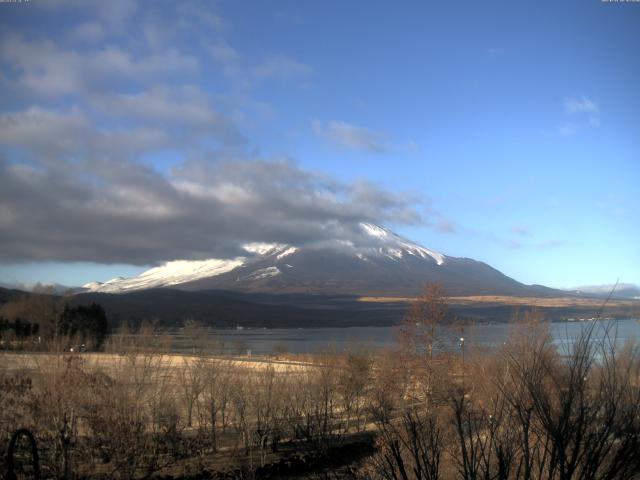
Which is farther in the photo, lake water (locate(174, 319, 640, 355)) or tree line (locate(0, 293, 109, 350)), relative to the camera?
tree line (locate(0, 293, 109, 350))

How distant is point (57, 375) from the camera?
17.9 m

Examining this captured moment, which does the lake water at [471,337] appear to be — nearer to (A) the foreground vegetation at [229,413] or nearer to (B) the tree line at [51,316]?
(A) the foreground vegetation at [229,413]

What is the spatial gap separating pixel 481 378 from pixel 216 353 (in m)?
14.8

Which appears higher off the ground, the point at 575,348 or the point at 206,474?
the point at 575,348

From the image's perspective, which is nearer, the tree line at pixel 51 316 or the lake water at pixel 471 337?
the lake water at pixel 471 337

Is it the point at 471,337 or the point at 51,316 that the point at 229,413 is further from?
the point at 51,316

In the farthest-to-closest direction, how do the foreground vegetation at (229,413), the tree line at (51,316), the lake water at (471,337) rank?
the tree line at (51,316), the foreground vegetation at (229,413), the lake water at (471,337)

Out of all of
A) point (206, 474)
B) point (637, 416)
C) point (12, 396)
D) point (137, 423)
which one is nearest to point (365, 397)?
point (206, 474)

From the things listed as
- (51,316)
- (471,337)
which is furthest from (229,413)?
(51,316)

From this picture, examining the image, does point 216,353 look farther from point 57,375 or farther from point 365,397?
point 57,375

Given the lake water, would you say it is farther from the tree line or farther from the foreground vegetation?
the tree line

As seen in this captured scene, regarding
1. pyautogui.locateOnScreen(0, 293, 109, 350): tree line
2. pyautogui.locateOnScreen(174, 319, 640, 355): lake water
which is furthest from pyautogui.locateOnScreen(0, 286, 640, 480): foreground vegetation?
pyautogui.locateOnScreen(0, 293, 109, 350): tree line

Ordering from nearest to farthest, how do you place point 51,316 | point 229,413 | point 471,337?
point 229,413 → point 471,337 → point 51,316

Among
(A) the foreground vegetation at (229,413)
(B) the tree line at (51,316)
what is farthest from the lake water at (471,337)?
(B) the tree line at (51,316)
